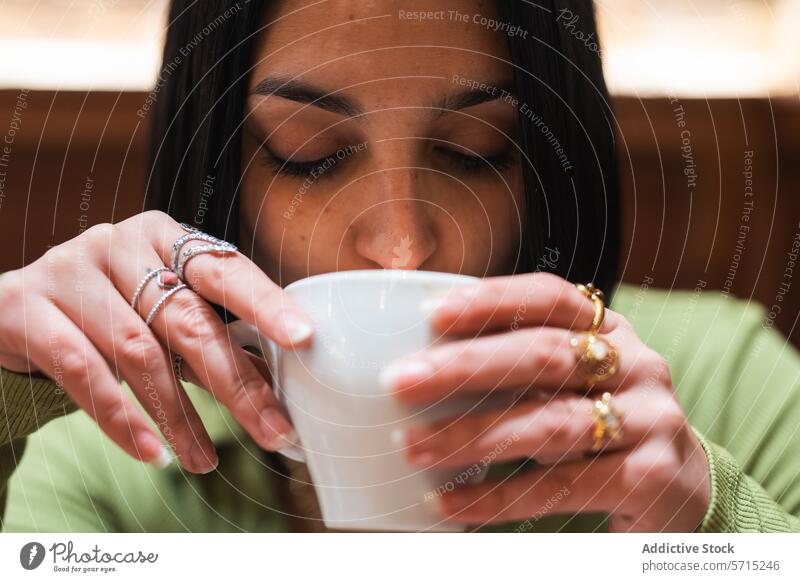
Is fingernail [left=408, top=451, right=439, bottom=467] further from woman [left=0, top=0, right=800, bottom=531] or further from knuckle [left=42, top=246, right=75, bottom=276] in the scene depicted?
knuckle [left=42, top=246, right=75, bottom=276]

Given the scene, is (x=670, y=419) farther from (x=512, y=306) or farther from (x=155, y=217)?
(x=155, y=217)

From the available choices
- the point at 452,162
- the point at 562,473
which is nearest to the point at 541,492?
the point at 562,473

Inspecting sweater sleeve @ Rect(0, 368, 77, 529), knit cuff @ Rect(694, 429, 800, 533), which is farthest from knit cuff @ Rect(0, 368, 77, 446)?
knit cuff @ Rect(694, 429, 800, 533)

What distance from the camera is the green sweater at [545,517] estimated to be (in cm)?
24

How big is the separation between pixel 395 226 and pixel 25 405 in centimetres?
13

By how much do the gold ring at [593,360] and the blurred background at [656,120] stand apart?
64 millimetres

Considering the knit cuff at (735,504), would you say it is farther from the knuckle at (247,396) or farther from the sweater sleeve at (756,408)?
the knuckle at (247,396)

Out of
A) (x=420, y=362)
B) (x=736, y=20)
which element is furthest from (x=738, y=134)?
(x=420, y=362)

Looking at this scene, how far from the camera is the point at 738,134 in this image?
264mm

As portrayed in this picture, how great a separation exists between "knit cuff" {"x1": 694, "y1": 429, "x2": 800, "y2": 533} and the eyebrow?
0.13 m

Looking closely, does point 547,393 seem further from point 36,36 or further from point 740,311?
point 36,36

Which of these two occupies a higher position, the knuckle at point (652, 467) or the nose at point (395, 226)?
the nose at point (395, 226)

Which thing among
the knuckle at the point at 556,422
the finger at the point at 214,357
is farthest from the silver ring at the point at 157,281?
the knuckle at the point at 556,422
